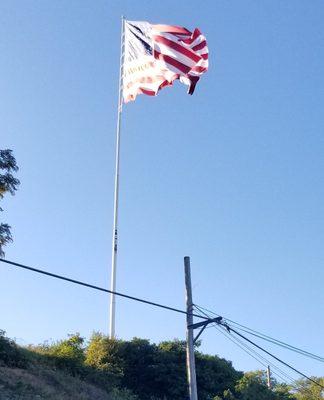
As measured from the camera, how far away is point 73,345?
32.9 meters

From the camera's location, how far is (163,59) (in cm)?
3144

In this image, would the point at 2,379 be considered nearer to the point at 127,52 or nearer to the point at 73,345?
the point at 73,345

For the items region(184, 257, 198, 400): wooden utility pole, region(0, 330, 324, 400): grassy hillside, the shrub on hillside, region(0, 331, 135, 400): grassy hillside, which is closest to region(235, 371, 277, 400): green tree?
region(0, 330, 324, 400): grassy hillside

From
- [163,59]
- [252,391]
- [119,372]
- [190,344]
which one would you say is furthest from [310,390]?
[190,344]

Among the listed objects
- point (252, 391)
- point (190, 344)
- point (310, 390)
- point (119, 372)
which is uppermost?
point (310, 390)

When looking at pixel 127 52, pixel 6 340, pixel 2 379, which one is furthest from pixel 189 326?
pixel 127 52

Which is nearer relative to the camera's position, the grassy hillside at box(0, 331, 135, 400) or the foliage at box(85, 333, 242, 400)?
the grassy hillside at box(0, 331, 135, 400)

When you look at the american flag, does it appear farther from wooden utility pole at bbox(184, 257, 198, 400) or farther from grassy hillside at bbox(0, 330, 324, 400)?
grassy hillside at bbox(0, 330, 324, 400)

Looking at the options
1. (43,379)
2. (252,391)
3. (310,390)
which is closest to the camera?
(43,379)

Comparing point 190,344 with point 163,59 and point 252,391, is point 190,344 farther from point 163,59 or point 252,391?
point 163,59

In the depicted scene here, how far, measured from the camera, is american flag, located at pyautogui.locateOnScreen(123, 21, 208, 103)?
1196 inches

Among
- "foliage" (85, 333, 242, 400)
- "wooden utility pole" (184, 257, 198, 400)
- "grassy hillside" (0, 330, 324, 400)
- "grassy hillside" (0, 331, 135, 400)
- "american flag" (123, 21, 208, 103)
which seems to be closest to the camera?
"wooden utility pole" (184, 257, 198, 400)

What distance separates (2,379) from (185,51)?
1734 cm

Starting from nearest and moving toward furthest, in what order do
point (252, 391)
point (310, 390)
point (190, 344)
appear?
point (190, 344), point (252, 391), point (310, 390)
